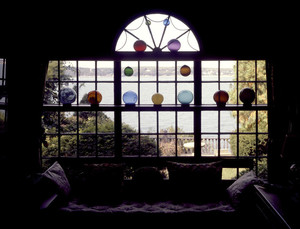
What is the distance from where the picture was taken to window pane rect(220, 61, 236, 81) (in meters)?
3.83

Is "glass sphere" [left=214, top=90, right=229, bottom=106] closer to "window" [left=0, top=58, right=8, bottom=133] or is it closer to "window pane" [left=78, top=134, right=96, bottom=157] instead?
"window pane" [left=78, top=134, right=96, bottom=157]

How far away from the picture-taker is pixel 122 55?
3.50 m

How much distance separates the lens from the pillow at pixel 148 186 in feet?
11.0

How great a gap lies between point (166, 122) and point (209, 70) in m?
1.01

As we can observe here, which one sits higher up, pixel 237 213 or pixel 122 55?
pixel 122 55

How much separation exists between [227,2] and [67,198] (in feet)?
10.9

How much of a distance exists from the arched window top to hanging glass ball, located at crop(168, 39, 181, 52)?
241 millimetres

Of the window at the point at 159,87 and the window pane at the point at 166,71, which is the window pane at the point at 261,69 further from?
the window pane at the point at 166,71

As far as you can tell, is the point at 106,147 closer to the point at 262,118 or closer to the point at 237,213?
the point at 237,213

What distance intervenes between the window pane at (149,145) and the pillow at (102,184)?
66 centimetres

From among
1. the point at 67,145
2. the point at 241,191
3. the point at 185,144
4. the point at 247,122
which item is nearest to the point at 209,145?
the point at 185,144

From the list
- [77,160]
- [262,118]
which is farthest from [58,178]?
[262,118]

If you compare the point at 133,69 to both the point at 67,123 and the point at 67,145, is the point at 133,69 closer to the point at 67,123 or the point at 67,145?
the point at 67,123

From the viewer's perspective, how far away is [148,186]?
3375 millimetres
